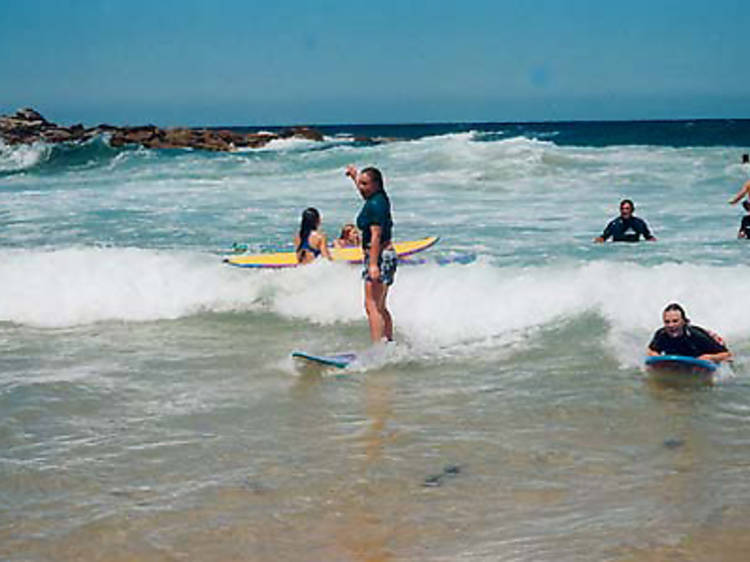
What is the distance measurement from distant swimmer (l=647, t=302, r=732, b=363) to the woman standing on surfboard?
6.64 ft

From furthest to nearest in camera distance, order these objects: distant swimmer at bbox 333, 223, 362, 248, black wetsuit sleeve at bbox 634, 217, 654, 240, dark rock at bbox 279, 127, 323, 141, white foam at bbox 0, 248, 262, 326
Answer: dark rock at bbox 279, 127, 323, 141 → black wetsuit sleeve at bbox 634, 217, 654, 240 → distant swimmer at bbox 333, 223, 362, 248 → white foam at bbox 0, 248, 262, 326

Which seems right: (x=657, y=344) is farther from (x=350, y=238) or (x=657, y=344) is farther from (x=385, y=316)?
(x=350, y=238)

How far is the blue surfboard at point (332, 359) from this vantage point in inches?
279

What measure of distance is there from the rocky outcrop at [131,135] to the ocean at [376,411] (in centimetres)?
3375

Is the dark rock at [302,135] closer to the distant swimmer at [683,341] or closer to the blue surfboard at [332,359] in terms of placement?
the blue surfboard at [332,359]

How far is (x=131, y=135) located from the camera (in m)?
47.8

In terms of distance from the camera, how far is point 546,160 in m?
27.4

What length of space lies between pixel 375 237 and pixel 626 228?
7177 millimetres

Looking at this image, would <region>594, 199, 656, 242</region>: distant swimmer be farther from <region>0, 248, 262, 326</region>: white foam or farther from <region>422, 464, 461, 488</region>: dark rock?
<region>422, 464, 461, 488</region>: dark rock

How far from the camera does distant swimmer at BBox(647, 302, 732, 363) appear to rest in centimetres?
671

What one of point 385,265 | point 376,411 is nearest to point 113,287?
point 385,265

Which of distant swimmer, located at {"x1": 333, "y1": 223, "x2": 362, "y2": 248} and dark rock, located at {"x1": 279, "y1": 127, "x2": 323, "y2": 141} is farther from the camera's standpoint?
dark rock, located at {"x1": 279, "y1": 127, "x2": 323, "y2": 141}

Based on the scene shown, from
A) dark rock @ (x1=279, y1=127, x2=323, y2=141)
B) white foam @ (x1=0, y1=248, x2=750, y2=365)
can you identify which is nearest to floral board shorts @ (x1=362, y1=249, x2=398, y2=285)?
white foam @ (x1=0, y1=248, x2=750, y2=365)

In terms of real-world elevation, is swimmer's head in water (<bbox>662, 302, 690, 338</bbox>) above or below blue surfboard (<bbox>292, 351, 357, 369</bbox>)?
above
